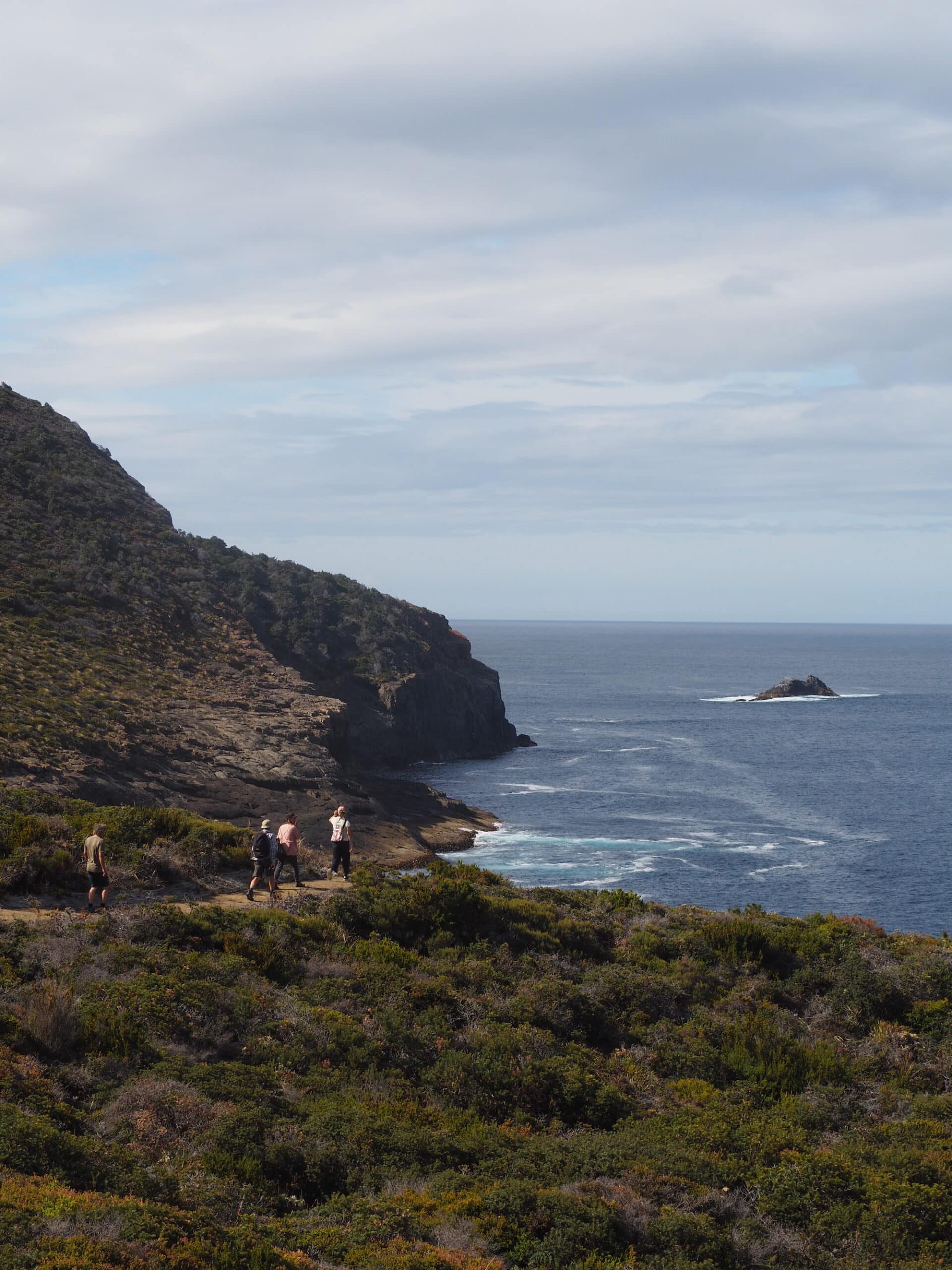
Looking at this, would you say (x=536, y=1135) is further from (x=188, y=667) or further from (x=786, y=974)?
(x=188, y=667)

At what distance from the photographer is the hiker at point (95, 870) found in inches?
685

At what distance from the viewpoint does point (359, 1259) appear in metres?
8.88

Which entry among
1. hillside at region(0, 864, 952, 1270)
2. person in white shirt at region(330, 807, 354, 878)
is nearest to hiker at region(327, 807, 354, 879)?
person in white shirt at region(330, 807, 354, 878)

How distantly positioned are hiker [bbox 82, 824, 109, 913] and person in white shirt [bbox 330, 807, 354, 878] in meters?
5.94

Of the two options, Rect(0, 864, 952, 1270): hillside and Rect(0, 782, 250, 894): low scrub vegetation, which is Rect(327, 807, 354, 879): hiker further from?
Rect(0, 864, 952, 1270): hillside

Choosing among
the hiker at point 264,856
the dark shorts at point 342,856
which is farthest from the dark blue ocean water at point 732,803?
the hiker at point 264,856

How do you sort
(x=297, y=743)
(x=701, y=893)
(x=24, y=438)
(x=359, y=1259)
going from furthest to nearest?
(x=24, y=438) < (x=297, y=743) < (x=701, y=893) < (x=359, y=1259)

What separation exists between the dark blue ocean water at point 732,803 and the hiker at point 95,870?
32.4 meters

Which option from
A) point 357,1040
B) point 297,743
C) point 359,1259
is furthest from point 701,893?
point 359,1259

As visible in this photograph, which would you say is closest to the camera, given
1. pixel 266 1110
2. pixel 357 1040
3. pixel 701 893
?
pixel 266 1110

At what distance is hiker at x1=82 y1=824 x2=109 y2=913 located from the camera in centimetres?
1739

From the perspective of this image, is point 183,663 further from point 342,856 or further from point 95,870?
point 95,870

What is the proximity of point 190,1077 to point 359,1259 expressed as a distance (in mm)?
3964

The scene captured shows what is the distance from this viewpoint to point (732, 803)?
72.8 m
